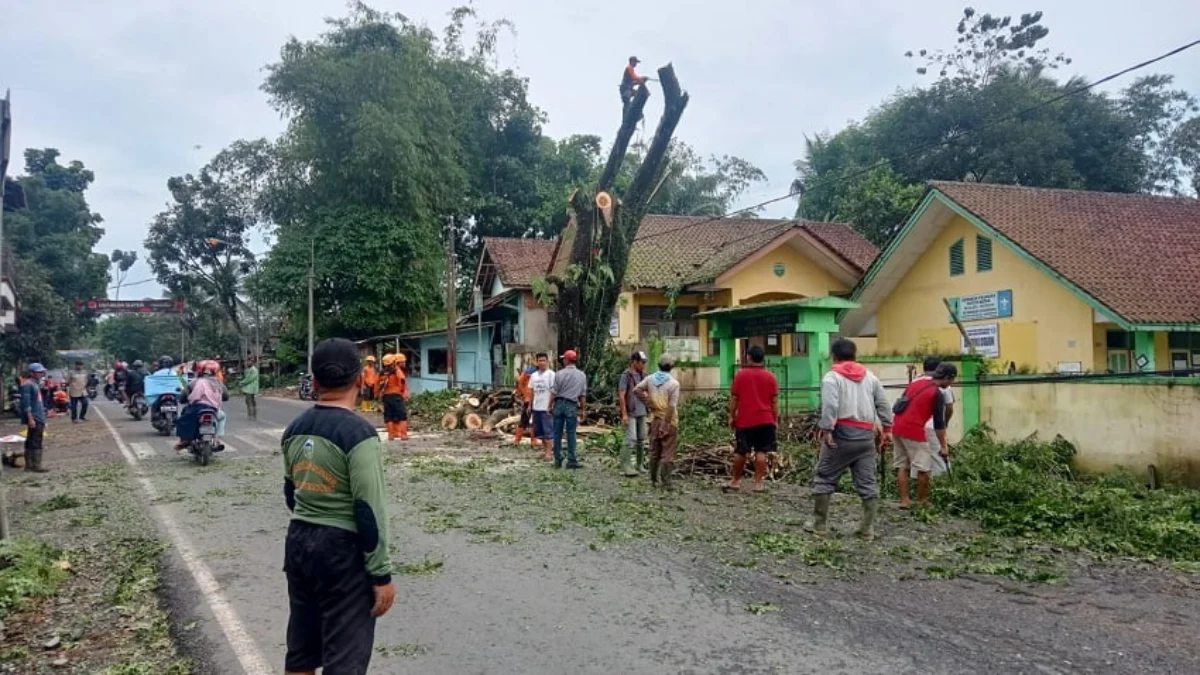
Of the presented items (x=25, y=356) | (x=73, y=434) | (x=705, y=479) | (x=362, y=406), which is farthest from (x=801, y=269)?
(x=25, y=356)

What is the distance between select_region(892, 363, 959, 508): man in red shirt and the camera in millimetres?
9664

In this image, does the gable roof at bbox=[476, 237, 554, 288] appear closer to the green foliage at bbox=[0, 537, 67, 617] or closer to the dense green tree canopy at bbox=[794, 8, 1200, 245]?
the dense green tree canopy at bbox=[794, 8, 1200, 245]

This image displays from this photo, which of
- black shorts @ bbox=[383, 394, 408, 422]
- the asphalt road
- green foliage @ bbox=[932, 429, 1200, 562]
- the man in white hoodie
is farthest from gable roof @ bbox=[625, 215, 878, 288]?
the asphalt road

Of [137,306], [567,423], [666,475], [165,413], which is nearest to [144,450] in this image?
[165,413]

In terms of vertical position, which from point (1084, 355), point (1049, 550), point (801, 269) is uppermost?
point (801, 269)

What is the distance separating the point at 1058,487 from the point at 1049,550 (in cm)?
265

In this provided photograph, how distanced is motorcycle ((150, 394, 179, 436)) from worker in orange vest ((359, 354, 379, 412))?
526cm

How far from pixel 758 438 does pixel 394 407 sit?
9037 mm

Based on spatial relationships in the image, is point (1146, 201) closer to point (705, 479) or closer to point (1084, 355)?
point (1084, 355)

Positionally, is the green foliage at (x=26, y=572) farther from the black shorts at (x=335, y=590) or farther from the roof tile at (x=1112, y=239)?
the roof tile at (x=1112, y=239)

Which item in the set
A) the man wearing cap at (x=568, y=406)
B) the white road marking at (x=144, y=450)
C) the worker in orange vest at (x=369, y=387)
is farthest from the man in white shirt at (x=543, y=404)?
the worker in orange vest at (x=369, y=387)

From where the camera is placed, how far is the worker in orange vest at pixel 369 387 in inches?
969

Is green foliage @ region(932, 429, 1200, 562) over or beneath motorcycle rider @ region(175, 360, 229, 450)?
beneath

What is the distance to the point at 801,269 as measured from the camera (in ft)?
96.8
